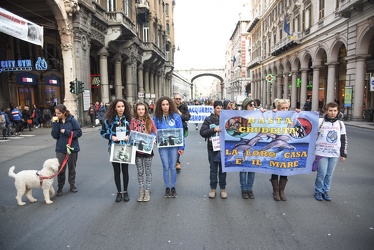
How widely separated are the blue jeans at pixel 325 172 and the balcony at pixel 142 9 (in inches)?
1244

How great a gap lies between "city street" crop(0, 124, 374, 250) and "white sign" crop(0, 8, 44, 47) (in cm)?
721

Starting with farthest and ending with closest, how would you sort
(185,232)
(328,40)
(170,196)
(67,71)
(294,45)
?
(294,45) → (328,40) → (67,71) → (170,196) → (185,232)

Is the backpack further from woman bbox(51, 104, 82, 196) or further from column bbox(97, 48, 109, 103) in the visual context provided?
woman bbox(51, 104, 82, 196)

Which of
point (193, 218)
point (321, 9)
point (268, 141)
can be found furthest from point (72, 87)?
point (321, 9)

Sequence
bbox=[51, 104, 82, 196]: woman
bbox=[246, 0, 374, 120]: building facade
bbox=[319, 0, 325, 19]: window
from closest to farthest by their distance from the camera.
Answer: bbox=[51, 104, 82, 196]: woman
bbox=[246, 0, 374, 120]: building facade
bbox=[319, 0, 325, 19]: window

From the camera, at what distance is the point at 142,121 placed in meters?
5.18

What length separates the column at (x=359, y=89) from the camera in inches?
822

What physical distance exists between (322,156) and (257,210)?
1.60 m

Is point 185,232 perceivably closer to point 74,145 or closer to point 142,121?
point 142,121

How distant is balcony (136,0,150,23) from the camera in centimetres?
3209

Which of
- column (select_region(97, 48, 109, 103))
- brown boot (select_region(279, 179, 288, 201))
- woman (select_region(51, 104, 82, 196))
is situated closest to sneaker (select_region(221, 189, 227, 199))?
brown boot (select_region(279, 179, 288, 201))

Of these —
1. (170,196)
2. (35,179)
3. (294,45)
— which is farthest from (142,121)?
(294,45)

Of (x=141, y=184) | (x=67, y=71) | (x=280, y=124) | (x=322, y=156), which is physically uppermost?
(x=67, y=71)

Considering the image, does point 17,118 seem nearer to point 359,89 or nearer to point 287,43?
point 359,89
